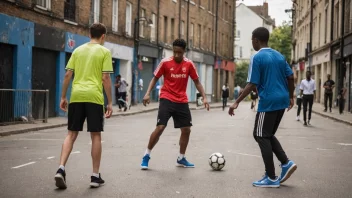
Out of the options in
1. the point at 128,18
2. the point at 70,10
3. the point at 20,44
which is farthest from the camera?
the point at 128,18

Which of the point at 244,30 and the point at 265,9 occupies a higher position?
the point at 265,9

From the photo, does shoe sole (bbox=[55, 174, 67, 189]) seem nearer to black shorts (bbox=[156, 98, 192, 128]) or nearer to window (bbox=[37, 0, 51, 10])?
black shorts (bbox=[156, 98, 192, 128])

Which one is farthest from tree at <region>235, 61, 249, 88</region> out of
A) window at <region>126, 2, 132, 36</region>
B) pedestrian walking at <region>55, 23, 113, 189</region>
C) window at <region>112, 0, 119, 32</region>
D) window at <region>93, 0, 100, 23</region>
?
pedestrian walking at <region>55, 23, 113, 189</region>

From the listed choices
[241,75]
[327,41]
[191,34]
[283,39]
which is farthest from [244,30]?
[327,41]

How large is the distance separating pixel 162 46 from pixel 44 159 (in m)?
29.4

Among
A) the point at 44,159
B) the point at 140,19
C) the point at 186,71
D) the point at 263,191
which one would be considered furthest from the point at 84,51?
the point at 140,19

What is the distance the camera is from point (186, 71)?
8.14m

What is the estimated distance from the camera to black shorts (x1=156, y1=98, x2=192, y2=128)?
26.5ft

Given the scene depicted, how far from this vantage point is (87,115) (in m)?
6.46

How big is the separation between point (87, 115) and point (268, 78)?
213 centimetres

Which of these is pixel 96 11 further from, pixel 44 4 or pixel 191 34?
pixel 191 34

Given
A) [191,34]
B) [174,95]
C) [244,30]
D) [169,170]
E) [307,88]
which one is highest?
[244,30]

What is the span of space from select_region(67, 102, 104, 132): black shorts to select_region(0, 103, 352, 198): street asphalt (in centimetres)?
68

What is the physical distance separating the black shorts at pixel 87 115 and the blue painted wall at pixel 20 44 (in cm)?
1055
